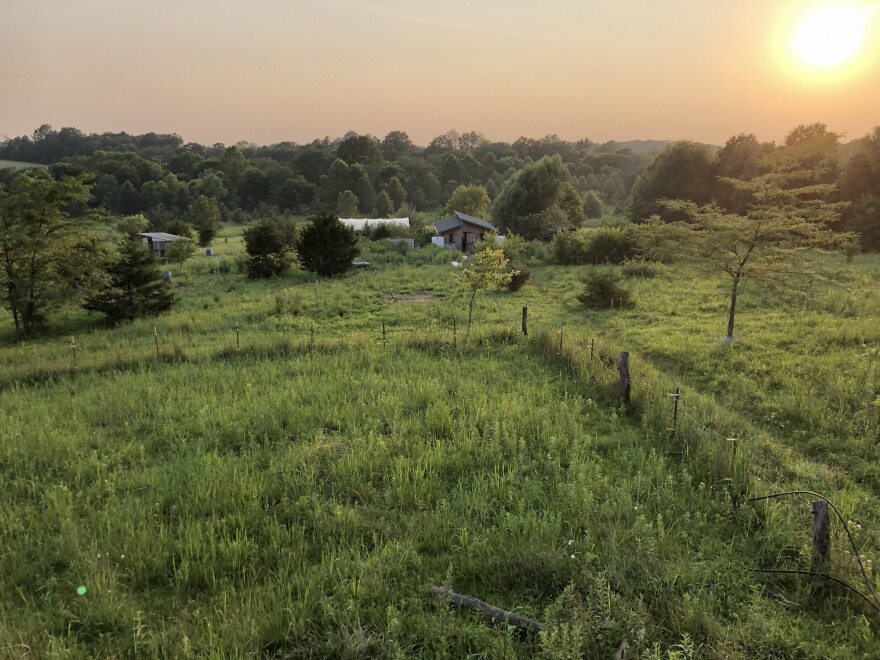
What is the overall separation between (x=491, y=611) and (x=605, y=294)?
53.4 feet

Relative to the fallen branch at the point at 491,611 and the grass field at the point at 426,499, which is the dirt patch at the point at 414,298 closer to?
the grass field at the point at 426,499

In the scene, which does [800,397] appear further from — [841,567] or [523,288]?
[523,288]

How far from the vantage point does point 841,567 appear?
4375 millimetres

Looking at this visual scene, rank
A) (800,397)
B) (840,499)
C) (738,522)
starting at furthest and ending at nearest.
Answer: (800,397)
(840,499)
(738,522)

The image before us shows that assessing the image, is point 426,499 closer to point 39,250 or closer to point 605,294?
point 605,294

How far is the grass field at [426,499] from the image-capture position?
12.9ft

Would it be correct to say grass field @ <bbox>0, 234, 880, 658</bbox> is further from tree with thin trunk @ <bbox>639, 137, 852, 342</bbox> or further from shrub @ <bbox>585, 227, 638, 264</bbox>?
shrub @ <bbox>585, 227, 638, 264</bbox>

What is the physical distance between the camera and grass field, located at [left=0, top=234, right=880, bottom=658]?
3.93m

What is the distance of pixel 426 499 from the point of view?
18.9 feet

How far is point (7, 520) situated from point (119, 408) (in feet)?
11.0

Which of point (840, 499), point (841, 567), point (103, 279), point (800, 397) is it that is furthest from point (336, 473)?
point (103, 279)

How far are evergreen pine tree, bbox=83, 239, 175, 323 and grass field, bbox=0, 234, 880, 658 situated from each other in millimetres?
5381

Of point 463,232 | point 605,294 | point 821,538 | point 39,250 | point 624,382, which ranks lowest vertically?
point 821,538

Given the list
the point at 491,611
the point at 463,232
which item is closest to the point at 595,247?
the point at 463,232
